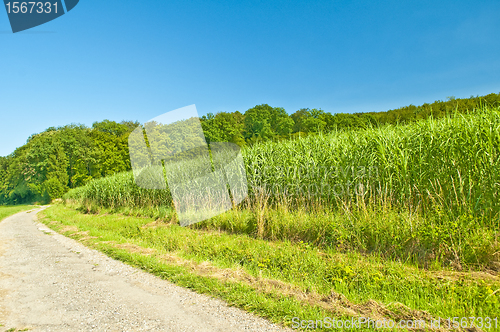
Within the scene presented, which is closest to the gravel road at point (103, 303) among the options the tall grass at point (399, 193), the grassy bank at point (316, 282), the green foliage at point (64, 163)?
the grassy bank at point (316, 282)

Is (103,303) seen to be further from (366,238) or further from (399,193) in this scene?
(399,193)

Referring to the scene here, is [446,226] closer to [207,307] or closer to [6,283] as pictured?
[207,307]

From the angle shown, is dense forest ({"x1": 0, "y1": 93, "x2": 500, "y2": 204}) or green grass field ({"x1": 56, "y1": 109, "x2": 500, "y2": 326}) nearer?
green grass field ({"x1": 56, "y1": 109, "x2": 500, "y2": 326})

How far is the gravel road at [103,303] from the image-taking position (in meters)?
2.90

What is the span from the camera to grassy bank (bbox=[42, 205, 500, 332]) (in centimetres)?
291

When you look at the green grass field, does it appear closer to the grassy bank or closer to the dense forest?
the grassy bank

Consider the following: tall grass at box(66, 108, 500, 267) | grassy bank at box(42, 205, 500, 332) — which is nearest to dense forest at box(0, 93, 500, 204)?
tall grass at box(66, 108, 500, 267)

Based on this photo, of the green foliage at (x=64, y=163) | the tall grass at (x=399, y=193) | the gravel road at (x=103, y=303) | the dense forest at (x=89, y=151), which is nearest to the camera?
the gravel road at (x=103, y=303)

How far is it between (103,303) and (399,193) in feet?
18.6

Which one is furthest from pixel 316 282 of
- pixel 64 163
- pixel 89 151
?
pixel 64 163

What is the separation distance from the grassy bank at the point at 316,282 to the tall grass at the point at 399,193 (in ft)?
1.46

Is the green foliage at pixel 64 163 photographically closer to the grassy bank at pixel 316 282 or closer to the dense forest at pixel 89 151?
the dense forest at pixel 89 151

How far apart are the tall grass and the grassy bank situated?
0.44 m

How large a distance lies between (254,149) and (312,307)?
685 centimetres
